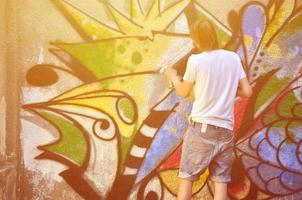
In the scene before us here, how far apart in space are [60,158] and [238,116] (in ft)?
5.72

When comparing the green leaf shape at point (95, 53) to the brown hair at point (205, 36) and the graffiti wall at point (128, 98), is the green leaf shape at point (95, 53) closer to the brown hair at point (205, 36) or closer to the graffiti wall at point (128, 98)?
the graffiti wall at point (128, 98)

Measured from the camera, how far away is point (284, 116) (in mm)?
4492

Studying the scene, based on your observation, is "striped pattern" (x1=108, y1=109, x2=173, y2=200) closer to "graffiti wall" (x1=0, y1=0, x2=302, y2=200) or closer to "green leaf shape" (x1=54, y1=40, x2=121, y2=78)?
"graffiti wall" (x1=0, y1=0, x2=302, y2=200)

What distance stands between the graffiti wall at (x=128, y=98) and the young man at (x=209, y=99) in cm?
81

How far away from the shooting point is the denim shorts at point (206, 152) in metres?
3.63

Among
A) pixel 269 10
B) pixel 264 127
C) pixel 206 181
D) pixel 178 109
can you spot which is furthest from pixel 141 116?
pixel 269 10

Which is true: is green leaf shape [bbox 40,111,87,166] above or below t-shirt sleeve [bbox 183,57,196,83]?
below

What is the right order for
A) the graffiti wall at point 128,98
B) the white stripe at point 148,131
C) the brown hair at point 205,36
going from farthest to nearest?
the white stripe at point 148,131 < the graffiti wall at point 128,98 < the brown hair at point 205,36

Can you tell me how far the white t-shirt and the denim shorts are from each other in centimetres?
7

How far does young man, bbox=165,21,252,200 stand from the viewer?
141 inches

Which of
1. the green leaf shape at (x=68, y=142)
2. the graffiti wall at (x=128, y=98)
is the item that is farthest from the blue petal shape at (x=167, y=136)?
the green leaf shape at (x=68, y=142)

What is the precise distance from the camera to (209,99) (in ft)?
11.8

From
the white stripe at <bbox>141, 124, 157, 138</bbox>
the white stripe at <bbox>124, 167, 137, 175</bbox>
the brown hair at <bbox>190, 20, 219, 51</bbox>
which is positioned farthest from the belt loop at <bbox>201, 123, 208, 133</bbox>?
the white stripe at <bbox>124, 167, 137, 175</bbox>

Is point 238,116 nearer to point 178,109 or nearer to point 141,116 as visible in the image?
point 178,109
